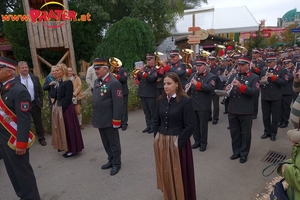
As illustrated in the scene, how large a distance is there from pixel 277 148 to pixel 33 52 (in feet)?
32.3

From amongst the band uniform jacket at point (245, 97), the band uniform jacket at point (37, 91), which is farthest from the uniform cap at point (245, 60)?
the band uniform jacket at point (37, 91)

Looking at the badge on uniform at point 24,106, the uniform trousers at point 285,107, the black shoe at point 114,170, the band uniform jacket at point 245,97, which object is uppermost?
the badge on uniform at point 24,106

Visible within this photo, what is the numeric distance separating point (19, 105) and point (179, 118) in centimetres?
210

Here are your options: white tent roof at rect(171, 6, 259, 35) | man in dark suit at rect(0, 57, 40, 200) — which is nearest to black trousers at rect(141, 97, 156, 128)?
man in dark suit at rect(0, 57, 40, 200)

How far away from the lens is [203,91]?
5625 mm

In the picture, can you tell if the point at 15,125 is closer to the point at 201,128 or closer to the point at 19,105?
the point at 19,105

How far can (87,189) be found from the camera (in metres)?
4.36

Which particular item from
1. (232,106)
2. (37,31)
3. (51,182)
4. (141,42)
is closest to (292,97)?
(232,106)

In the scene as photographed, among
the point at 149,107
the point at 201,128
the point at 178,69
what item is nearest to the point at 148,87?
the point at 149,107

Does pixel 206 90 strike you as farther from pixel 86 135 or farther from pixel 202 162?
pixel 86 135

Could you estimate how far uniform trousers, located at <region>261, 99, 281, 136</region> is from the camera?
616 centimetres

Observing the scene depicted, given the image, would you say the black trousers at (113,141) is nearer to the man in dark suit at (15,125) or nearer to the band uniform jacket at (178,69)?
the man in dark suit at (15,125)

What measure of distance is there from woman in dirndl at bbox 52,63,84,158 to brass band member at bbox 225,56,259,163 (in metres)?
3.18

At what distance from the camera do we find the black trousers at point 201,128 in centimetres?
561
